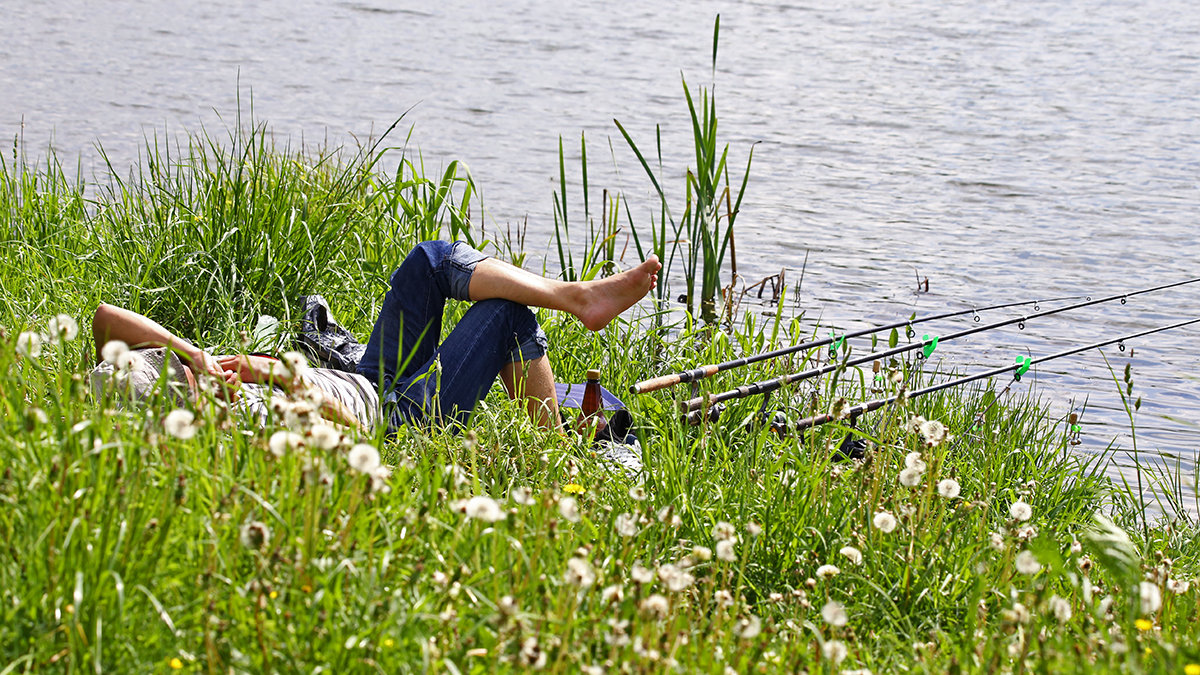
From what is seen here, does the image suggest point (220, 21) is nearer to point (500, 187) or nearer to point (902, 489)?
point (500, 187)

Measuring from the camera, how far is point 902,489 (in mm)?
3066

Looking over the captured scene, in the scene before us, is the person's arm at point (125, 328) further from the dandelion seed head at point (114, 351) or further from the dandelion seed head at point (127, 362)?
the dandelion seed head at point (114, 351)

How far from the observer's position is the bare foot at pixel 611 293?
141 inches

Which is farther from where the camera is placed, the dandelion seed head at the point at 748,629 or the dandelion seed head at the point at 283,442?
the dandelion seed head at the point at 283,442

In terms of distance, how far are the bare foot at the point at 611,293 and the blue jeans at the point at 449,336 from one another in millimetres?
213

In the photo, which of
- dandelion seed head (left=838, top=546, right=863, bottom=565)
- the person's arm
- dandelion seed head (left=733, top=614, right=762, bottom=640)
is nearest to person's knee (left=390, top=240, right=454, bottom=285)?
the person's arm

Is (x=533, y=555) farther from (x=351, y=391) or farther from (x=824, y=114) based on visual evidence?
(x=824, y=114)

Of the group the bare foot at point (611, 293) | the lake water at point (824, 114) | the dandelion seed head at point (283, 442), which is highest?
the dandelion seed head at point (283, 442)

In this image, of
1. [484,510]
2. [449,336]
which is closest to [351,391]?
[449,336]

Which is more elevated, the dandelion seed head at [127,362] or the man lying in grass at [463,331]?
the dandelion seed head at [127,362]

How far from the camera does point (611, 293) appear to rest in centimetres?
359

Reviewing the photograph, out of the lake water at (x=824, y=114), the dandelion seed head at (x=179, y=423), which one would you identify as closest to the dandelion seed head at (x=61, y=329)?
the dandelion seed head at (x=179, y=423)

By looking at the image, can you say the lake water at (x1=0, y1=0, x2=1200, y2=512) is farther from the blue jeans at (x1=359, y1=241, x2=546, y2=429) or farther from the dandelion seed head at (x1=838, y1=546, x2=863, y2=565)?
the dandelion seed head at (x1=838, y1=546, x2=863, y2=565)

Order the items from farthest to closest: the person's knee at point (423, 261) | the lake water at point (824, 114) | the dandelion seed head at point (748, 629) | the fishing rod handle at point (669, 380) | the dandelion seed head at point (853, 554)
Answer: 1. the lake water at point (824, 114)
2. the person's knee at point (423, 261)
3. the fishing rod handle at point (669, 380)
4. the dandelion seed head at point (853, 554)
5. the dandelion seed head at point (748, 629)
